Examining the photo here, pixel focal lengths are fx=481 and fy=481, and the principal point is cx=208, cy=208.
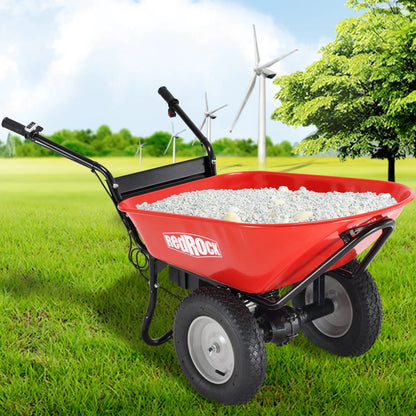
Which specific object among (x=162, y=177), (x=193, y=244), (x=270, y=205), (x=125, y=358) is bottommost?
(x=125, y=358)

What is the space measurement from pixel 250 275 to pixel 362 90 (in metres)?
16.4

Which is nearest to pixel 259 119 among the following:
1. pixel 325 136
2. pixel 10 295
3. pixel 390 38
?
pixel 325 136

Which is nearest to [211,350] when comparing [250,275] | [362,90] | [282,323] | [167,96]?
[282,323]

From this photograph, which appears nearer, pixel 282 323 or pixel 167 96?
pixel 282 323

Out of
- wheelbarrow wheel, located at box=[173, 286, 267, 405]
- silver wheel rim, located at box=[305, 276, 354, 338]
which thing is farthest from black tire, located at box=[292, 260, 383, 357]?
wheelbarrow wheel, located at box=[173, 286, 267, 405]

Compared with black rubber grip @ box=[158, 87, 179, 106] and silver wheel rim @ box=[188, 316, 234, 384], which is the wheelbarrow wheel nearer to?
silver wheel rim @ box=[188, 316, 234, 384]

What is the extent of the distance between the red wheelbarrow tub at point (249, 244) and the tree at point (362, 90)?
13604mm


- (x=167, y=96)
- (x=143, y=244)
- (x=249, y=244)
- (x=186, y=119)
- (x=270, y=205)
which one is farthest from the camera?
(x=167, y=96)

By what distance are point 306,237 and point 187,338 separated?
35.7 inches

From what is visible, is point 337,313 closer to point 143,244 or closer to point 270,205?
point 270,205

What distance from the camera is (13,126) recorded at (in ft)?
9.53

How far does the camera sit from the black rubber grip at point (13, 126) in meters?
2.87

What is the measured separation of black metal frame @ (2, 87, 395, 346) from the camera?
2137 mm

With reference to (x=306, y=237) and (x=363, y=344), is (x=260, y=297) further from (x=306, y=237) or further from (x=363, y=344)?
(x=363, y=344)
